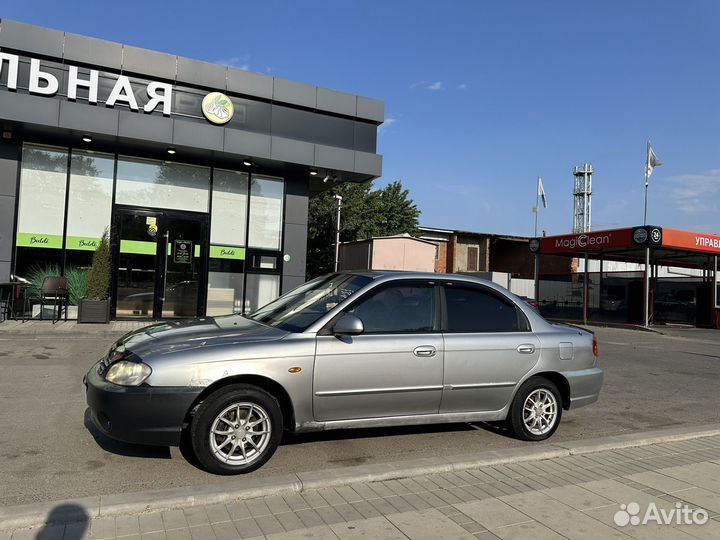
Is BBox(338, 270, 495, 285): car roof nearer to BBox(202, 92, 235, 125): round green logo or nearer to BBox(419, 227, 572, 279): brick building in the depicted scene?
BBox(202, 92, 235, 125): round green logo

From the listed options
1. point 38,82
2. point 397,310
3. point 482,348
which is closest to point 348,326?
point 397,310

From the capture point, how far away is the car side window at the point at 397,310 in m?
4.82

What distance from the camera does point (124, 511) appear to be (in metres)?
3.42

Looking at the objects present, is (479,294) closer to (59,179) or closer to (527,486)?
(527,486)

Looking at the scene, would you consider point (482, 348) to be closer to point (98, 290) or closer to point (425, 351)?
point (425, 351)

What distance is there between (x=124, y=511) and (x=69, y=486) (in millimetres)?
739

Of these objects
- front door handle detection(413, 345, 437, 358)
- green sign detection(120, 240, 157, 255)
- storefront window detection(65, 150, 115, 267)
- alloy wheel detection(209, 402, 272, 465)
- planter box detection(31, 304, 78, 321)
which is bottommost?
alloy wheel detection(209, 402, 272, 465)

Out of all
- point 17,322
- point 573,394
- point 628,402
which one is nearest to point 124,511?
point 573,394

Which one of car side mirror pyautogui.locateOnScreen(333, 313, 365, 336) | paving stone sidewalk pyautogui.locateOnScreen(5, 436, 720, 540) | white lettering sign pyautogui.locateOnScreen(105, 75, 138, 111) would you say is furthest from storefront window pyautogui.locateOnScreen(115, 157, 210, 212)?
paving stone sidewalk pyautogui.locateOnScreen(5, 436, 720, 540)

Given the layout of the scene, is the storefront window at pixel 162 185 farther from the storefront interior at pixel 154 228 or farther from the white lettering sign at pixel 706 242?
the white lettering sign at pixel 706 242

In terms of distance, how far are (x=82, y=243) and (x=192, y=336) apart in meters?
10.9

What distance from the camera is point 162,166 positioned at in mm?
14555

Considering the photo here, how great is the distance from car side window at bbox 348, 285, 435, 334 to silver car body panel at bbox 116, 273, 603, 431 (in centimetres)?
9

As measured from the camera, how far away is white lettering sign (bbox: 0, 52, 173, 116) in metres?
12.0
